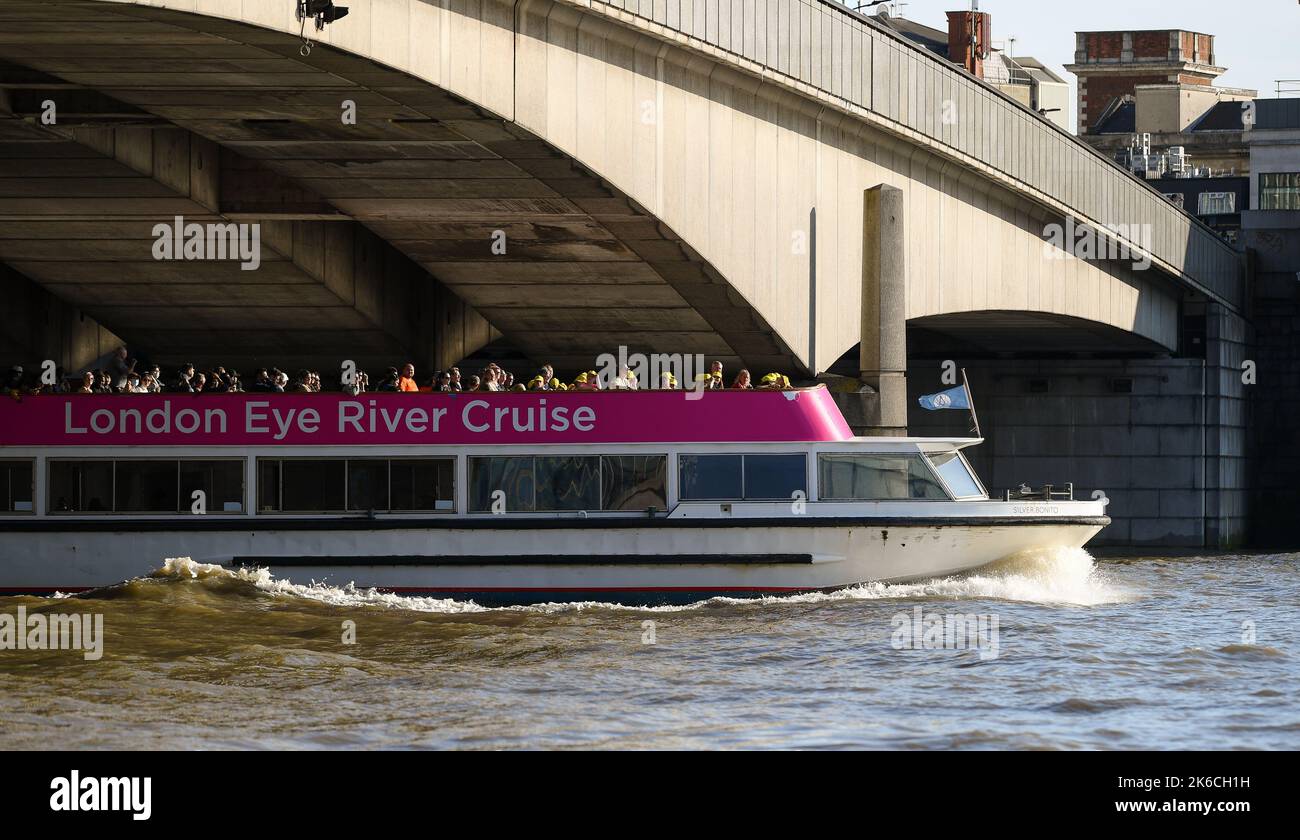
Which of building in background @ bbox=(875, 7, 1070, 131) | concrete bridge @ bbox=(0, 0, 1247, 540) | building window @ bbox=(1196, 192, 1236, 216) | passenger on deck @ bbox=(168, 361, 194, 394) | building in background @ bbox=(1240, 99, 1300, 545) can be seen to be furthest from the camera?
building in background @ bbox=(875, 7, 1070, 131)

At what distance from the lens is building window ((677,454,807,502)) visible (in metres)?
23.8

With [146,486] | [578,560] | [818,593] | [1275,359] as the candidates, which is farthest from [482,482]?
[1275,359]

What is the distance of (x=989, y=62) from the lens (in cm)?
7619

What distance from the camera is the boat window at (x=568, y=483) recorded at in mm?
23906

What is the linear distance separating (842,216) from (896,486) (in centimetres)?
759

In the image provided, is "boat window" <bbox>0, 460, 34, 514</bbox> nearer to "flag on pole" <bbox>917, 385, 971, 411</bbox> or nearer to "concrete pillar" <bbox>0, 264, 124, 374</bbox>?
"flag on pole" <bbox>917, 385, 971, 411</bbox>

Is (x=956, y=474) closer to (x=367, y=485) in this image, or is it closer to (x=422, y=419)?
(x=422, y=419)

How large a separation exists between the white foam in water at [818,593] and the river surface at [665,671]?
34 millimetres

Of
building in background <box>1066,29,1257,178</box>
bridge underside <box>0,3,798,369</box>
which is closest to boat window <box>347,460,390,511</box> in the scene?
bridge underside <box>0,3,798,369</box>

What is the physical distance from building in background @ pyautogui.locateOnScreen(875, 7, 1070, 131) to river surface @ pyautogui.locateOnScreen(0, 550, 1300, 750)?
4147 centimetres

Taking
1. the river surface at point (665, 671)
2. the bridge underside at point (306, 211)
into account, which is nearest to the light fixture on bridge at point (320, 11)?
the bridge underside at point (306, 211)

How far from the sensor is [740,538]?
23.6 metres

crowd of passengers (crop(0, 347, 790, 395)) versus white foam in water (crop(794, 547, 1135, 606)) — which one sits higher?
crowd of passengers (crop(0, 347, 790, 395))
